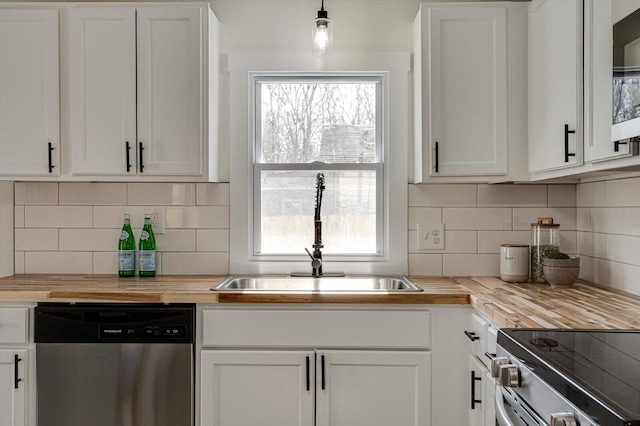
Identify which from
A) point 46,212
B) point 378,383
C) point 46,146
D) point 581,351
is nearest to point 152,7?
point 46,146

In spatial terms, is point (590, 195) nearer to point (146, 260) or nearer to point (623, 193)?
point (623, 193)

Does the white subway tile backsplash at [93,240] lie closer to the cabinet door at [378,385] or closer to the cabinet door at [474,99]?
the cabinet door at [378,385]

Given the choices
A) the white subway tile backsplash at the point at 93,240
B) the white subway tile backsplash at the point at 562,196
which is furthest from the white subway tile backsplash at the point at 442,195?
the white subway tile backsplash at the point at 93,240

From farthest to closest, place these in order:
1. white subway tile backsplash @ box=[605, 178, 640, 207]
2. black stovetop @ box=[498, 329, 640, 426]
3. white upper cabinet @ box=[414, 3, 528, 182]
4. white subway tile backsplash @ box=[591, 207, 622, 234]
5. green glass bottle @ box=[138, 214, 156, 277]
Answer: green glass bottle @ box=[138, 214, 156, 277] < white upper cabinet @ box=[414, 3, 528, 182] < white subway tile backsplash @ box=[591, 207, 622, 234] < white subway tile backsplash @ box=[605, 178, 640, 207] < black stovetop @ box=[498, 329, 640, 426]

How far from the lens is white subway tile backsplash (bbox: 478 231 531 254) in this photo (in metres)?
2.64

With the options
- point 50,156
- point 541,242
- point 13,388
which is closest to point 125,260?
point 50,156

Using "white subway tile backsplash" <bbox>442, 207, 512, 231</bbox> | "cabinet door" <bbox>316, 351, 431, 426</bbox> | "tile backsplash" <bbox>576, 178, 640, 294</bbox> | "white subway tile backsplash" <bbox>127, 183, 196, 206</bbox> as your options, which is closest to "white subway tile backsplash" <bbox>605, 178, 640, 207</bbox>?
"tile backsplash" <bbox>576, 178, 640, 294</bbox>

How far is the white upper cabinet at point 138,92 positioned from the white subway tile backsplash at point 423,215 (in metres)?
1.08

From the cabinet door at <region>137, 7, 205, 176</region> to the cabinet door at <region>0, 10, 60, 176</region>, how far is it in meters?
0.42

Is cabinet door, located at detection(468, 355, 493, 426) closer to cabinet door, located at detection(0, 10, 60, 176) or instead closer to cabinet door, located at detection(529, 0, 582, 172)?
cabinet door, located at detection(529, 0, 582, 172)

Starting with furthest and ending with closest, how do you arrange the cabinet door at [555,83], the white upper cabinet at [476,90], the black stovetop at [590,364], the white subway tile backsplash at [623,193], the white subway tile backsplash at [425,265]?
the white subway tile backsplash at [425,265]
the white upper cabinet at [476,90]
the white subway tile backsplash at [623,193]
the cabinet door at [555,83]
the black stovetop at [590,364]

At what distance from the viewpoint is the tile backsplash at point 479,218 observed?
262 centimetres

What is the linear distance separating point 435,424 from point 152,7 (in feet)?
7.33

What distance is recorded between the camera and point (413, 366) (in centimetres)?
209
